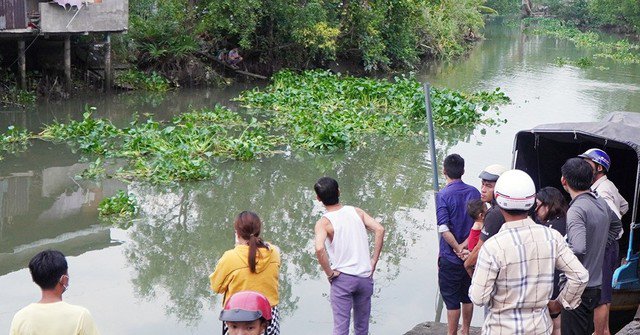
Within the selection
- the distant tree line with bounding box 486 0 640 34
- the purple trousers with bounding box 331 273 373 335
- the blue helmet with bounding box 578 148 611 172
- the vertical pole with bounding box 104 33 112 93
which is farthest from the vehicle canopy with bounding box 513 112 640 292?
the distant tree line with bounding box 486 0 640 34

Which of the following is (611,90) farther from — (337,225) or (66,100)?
(337,225)

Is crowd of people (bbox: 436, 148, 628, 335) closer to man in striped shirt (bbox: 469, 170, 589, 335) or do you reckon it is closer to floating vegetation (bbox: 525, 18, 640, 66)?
man in striped shirt (bbox: 469, 170, 589, 335)

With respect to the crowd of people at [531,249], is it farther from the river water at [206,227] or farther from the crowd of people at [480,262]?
the river water at [206,227]

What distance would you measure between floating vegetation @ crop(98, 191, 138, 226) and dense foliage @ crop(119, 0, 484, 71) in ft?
45.1

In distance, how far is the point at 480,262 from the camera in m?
4.15

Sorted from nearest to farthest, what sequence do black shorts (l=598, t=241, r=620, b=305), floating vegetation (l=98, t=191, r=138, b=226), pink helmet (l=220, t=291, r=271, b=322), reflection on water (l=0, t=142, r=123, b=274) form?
pink helmet (l=220, t=291, r=271, b=322) < black shorts (l=598, t=241, r=620, b=305) < reflection on water (l=0, t=142, r=123, b=274) < floating vegetation (l=98, t=191, r=138, b=226)

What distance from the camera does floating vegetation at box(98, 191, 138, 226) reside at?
11.4m

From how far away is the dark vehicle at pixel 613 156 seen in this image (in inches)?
263

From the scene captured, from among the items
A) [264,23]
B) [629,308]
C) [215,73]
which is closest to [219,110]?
[215,73]

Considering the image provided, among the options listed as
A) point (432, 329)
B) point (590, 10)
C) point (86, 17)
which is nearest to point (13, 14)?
point (86, 17)

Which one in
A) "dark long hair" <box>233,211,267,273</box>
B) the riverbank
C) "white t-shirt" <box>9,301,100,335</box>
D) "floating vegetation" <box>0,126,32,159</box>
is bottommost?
the riverbank

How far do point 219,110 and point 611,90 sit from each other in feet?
47.3

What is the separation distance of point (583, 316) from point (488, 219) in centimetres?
110

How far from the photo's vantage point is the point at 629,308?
6.94 meters
